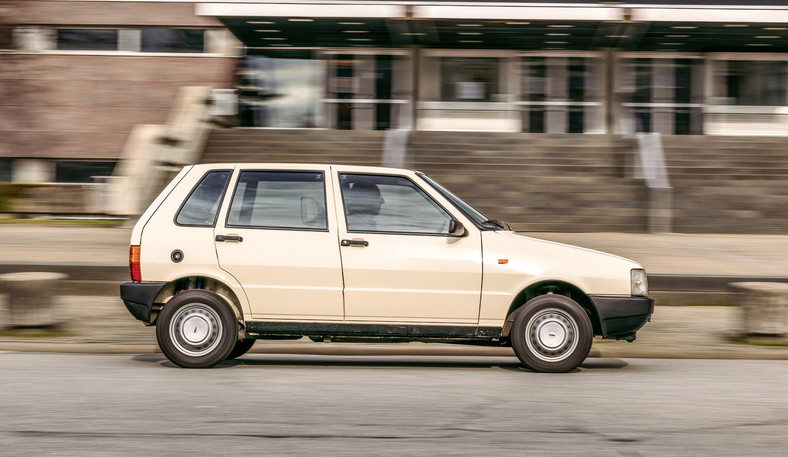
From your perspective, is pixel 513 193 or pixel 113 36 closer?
pixel 513 193

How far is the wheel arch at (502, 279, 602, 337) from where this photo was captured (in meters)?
8.20

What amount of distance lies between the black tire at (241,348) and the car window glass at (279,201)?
1197 millimetres

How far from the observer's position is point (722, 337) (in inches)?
412

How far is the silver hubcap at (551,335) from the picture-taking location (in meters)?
8.14

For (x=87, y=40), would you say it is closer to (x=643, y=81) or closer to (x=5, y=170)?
(x=5, y=170)

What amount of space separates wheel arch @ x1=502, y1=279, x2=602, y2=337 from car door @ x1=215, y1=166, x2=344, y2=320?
1366 millimetres

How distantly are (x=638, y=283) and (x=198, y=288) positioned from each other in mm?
3542

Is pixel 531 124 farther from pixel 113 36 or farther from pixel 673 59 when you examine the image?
pixel 113 36

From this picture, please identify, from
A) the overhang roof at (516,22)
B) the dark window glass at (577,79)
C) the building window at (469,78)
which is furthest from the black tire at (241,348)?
the dark window glass at (577,79)

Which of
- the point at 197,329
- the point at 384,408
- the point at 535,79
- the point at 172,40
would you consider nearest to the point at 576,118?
the point at 535,79

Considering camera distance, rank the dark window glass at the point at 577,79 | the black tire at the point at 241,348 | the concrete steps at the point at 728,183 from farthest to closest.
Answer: the dark window glass at the point at 577,79, the concrete steps at the point at 728,183, the black tire at the point at 241,348

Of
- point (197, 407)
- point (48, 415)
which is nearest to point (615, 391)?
point (197, 407)

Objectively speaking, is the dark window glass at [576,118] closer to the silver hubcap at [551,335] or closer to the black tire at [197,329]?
the silver hubcap at [551,335]

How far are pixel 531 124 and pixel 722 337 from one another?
21.2 meters
